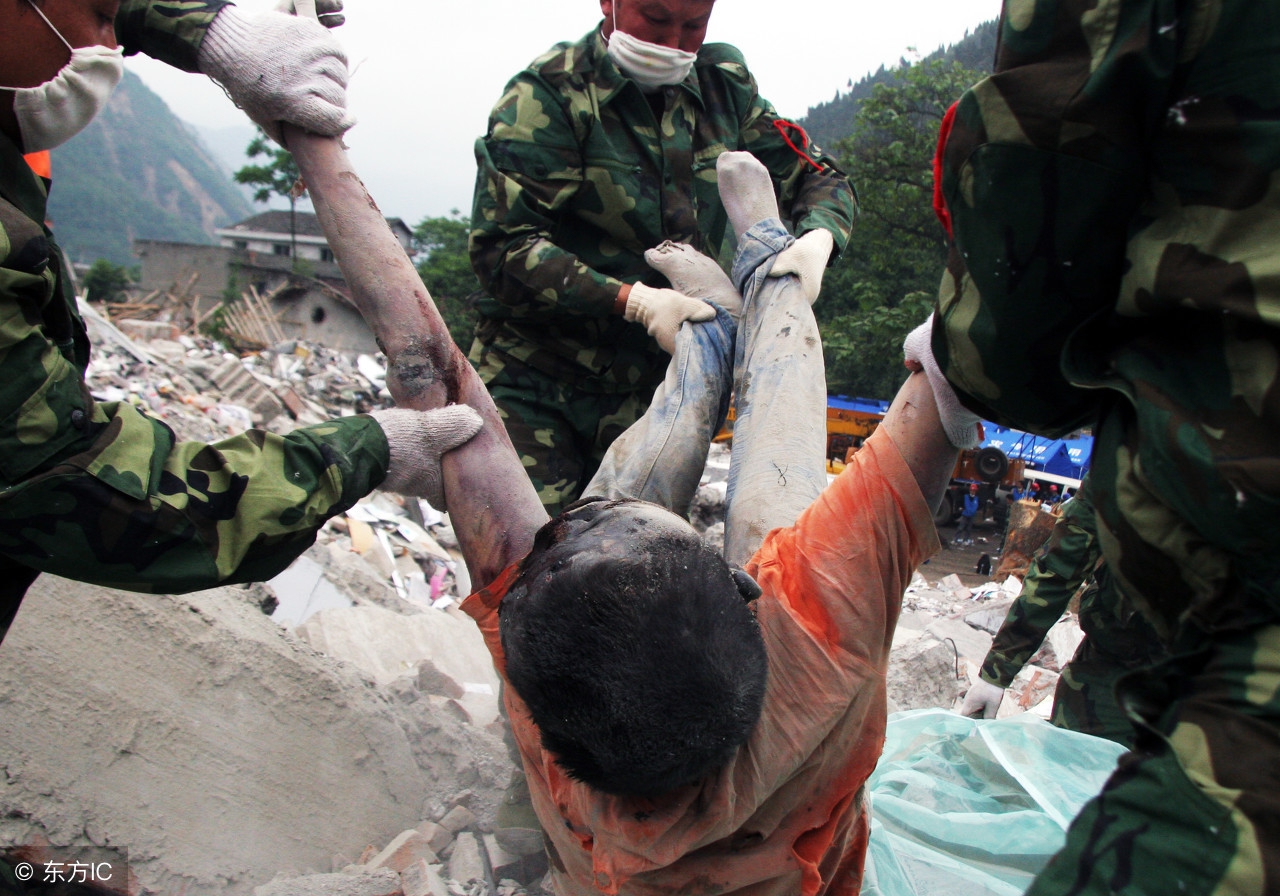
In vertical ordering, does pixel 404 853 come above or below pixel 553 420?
below

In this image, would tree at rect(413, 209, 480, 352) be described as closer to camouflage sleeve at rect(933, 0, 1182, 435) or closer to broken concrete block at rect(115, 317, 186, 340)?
broken concrete block at rect(115, 317, 186, 340)

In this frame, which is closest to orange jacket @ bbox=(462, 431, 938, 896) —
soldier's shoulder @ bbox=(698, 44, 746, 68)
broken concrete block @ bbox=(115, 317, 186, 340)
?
soldier's shoulder @ bbox=(698, 44, 746, 68)

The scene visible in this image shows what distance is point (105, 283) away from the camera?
101 feet

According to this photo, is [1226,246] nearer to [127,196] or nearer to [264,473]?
[264,473]

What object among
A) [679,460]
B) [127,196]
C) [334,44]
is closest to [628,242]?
[679,460]

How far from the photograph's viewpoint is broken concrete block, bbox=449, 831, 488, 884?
2.29 m

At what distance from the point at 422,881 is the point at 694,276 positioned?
185 centimetres

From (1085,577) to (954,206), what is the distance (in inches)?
104

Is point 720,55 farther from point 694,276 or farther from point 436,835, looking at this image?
point 436,835

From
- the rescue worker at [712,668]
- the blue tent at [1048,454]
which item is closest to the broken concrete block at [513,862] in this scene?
the rescue worker at [712,668]

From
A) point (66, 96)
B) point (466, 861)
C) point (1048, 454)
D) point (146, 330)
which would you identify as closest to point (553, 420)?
point (466, 861)

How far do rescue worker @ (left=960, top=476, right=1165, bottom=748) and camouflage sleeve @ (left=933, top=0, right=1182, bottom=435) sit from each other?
213cm

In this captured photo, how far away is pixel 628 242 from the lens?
2.76 metres

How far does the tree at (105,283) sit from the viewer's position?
30109mm
